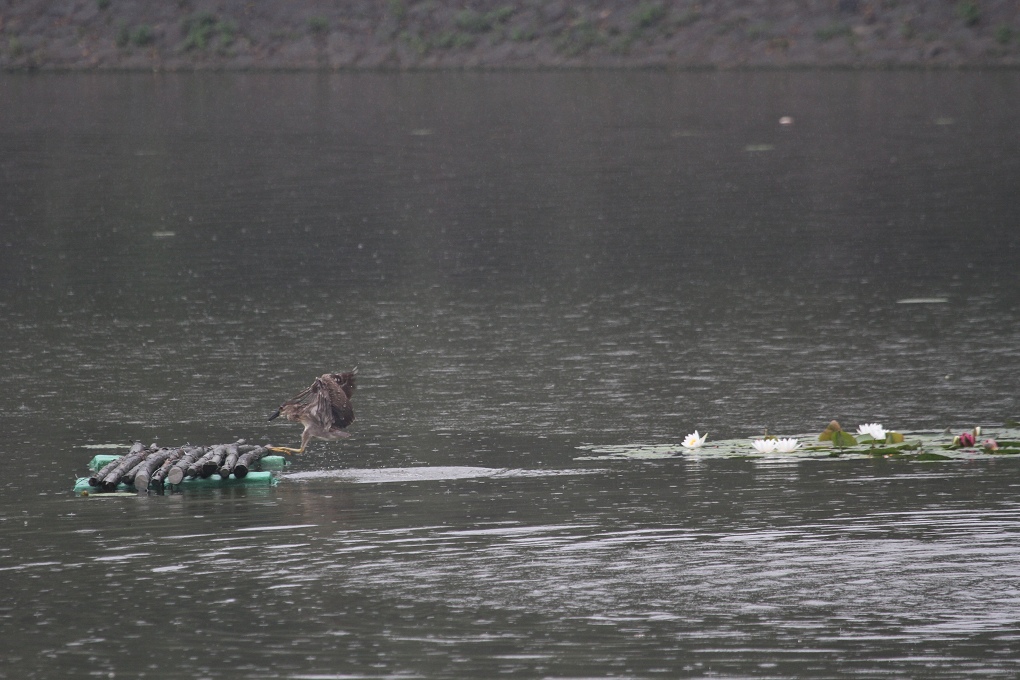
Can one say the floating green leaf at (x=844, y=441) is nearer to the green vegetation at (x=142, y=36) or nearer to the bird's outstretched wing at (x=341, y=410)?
the bird's outstretched wing at (x=341, y=410)

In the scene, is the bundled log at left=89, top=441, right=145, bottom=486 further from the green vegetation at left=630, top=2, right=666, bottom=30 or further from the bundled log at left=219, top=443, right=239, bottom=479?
the green vegetation at left=630, top=2, right=666, bottom=30

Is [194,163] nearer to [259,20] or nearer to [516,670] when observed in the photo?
[516,670]

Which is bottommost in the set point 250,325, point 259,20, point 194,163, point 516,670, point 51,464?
point 516,670

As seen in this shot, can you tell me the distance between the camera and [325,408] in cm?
1261

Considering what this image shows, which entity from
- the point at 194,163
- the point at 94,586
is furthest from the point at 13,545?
the point at 194,163

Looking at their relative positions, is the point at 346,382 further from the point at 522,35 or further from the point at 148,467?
the point at 522,35

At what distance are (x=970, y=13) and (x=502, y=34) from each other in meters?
12.4

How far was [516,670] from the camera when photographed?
8.81 m

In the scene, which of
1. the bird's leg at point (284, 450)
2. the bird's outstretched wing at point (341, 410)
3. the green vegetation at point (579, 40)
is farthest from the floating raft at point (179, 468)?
the green vegetation at point (579, 40)

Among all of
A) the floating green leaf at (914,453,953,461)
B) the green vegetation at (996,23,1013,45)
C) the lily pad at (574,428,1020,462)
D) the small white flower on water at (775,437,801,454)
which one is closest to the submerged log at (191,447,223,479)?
the lily pad at (574,428,1020,462)

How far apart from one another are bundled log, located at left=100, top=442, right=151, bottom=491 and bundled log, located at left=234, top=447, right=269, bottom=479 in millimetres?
583

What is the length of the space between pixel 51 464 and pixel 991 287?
9563 millimetres

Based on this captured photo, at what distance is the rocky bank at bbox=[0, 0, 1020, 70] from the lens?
53062 millimetres

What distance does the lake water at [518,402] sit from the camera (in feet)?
30.8
